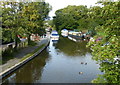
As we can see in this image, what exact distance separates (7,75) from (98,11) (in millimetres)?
10827

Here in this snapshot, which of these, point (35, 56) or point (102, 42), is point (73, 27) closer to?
point (35, 56)

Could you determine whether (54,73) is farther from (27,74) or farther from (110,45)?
(110,45)

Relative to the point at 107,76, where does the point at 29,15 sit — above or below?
above

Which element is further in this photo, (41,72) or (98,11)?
(41,72)

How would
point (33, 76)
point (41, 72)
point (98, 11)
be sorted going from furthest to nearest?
point (41, 72) → point (33, 76) → point (98, 11)

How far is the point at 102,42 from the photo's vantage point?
733 centimetres

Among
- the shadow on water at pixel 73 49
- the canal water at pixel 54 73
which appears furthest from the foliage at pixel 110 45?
the shadow on water at pixel 73 49

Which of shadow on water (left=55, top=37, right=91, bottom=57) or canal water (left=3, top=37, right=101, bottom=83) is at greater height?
shadow on water (left=55, top=37, right=91, bottom=57)

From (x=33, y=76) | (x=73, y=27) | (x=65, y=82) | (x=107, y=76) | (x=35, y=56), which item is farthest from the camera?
(x=73, y=27)

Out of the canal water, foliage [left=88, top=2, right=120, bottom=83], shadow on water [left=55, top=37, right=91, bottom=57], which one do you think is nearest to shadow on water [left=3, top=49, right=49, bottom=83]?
the canal water

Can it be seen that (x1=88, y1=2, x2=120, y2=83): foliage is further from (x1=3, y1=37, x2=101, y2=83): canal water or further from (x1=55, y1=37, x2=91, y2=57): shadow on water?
(x1=55, y1=37, x2=91, y2=57): shadow on water

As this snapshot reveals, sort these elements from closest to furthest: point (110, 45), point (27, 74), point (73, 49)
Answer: point (110, 45) → point (27, 74) → point (73, 49)

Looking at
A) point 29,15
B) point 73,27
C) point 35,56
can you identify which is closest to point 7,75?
point 35,56

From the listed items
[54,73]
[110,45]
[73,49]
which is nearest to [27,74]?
[54,73]
